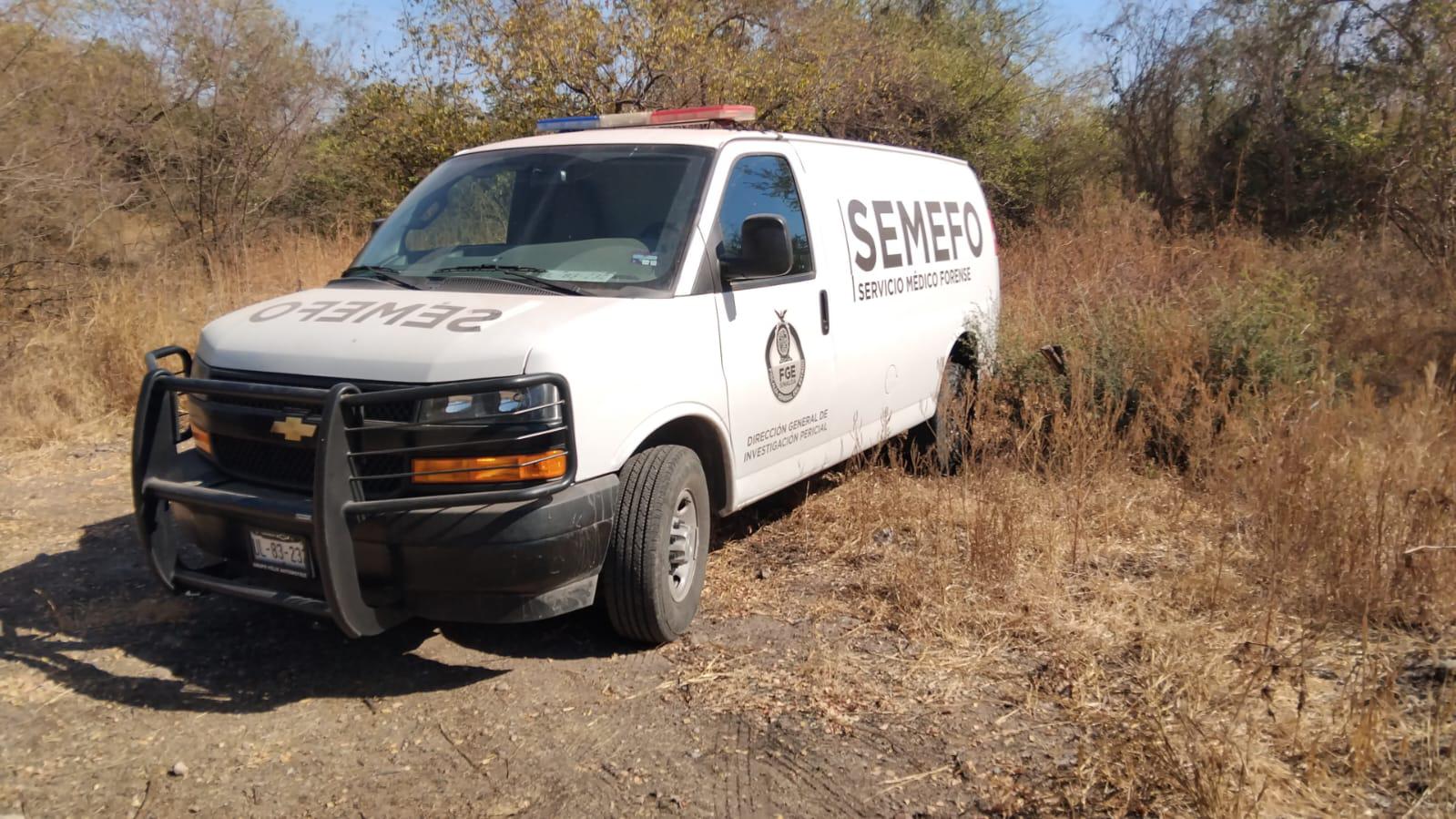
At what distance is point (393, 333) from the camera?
12.1 feet

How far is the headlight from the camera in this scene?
11.4ft

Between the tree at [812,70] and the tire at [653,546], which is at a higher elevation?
the tree at [812,70]

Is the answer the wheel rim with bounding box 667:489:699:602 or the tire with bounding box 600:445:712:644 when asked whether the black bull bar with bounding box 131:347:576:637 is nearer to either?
the tire with bounding box 600:445:712:644

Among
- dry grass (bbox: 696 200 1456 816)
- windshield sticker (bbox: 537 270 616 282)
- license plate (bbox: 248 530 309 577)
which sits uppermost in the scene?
windshield sticker (bbox: 537 270 616 282)

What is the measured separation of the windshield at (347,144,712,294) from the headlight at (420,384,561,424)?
2.64ft

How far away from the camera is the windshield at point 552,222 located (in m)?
4.38

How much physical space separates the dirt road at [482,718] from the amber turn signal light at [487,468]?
88 cm

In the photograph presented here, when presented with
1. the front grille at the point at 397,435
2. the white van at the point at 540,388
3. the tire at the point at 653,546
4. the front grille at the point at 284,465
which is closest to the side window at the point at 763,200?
the white van at the point at 540,388

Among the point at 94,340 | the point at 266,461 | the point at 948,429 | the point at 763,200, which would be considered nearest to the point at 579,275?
the point at 763,200

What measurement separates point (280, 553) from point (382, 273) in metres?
1.47

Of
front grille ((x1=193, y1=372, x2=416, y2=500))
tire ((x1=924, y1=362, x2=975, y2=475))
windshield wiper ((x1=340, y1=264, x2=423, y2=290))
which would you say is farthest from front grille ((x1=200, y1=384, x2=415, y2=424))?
tire ((x1=924, y1=362, x2=975, y2=475))

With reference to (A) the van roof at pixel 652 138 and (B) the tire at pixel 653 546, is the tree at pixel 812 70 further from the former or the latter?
(B) the tire at pixel 653 546

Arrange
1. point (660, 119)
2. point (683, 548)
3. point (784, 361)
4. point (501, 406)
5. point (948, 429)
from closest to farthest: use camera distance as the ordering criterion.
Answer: point (501, 406) < point (683, 548) < point (784, 361) < point (660, 119) < point (948, 429)

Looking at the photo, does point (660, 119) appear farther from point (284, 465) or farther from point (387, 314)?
point (284, 465)
